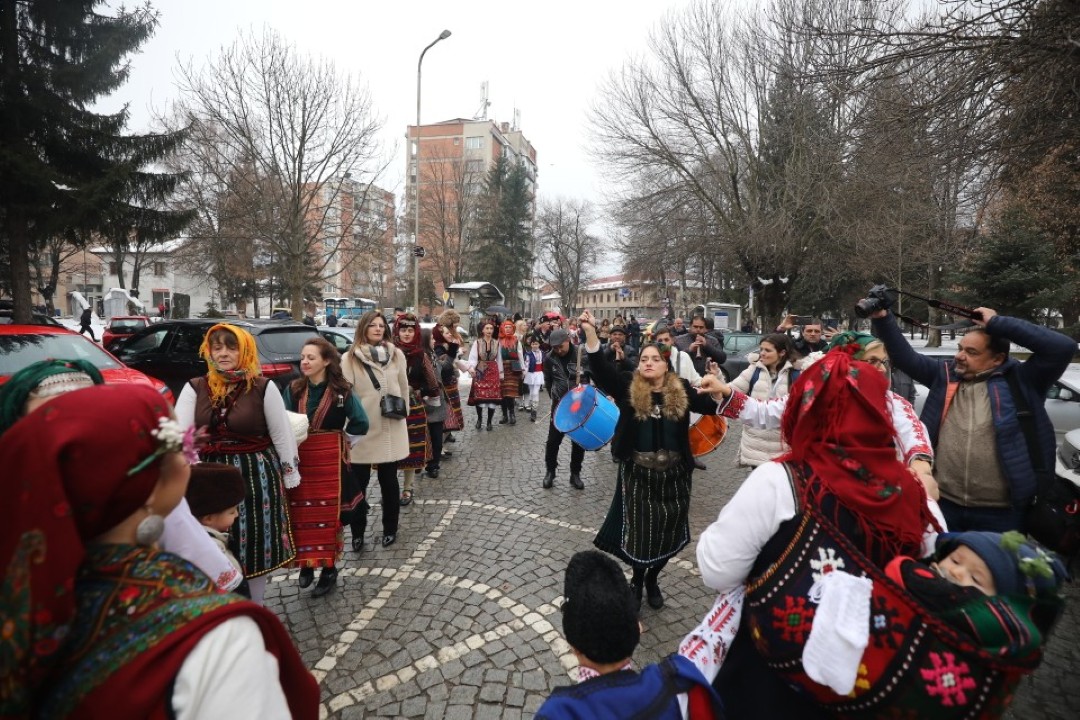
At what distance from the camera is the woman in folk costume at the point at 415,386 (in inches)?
218

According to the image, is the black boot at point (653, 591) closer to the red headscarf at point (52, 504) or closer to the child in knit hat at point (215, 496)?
the child in knit hat at point (215, 496)

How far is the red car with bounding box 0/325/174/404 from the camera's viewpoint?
5.50 metres

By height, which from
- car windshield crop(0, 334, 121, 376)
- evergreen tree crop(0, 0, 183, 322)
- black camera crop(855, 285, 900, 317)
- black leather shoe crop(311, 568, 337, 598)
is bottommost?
black leather shoe crop(311, 568, 337, 598)

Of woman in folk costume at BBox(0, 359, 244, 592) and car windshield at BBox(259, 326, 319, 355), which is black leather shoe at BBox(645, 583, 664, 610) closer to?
woman in folk costume at BBox(0, 359, 244, 592)

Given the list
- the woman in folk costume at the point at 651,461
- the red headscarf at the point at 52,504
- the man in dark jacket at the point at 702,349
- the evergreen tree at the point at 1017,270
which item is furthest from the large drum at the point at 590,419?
the evergreen tree at the point at 1017,270

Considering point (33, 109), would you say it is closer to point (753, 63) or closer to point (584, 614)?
point (584, 614)

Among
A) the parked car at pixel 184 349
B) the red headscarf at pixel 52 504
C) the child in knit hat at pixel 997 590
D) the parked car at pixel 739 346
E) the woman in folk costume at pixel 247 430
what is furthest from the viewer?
the parked car at pixel 739 346

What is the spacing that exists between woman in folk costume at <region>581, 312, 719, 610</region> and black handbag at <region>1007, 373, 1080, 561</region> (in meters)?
1.65

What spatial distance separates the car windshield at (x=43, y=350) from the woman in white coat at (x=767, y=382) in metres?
6.75

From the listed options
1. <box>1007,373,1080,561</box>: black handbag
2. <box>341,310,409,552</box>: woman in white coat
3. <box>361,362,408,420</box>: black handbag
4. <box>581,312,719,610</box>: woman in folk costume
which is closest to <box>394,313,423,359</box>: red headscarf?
<box>341,310,409,552</box>: woman in white coat

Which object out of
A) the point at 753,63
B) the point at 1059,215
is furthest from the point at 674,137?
the point at 1059,215

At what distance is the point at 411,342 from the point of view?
5.70 meters

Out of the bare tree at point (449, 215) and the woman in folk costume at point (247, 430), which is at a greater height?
the bare tree at point (449, 215)

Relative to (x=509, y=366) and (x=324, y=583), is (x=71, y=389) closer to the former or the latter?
(x=324, y=583)
